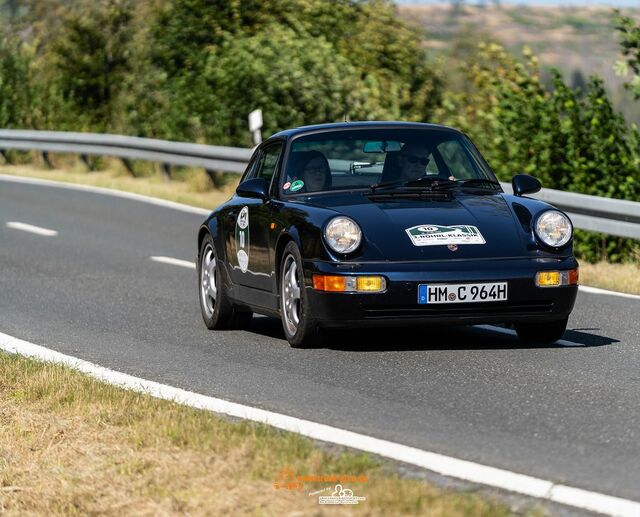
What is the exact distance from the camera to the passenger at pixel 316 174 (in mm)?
9711

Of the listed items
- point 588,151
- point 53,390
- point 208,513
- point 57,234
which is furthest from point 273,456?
point 57,234

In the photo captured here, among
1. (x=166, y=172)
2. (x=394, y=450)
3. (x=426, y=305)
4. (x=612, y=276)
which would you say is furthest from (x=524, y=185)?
(x=166, y=172)

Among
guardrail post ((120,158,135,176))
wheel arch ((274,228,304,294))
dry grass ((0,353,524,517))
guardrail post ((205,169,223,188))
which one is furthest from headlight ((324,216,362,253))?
guardrail post ((120,158,135,176))

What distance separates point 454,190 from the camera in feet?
31.7

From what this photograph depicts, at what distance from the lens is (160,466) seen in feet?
18.9

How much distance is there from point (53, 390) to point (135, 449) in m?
1.56

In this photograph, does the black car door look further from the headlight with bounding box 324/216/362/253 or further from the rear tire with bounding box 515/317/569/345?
the rear tire with bounding box 515/317/569/345

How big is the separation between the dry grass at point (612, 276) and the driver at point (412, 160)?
337 cm

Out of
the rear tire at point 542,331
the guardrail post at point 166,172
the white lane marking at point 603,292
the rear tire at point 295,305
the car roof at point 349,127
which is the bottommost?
the guardrail post at point 166,172

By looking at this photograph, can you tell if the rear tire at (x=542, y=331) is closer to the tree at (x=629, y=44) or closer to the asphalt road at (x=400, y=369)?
the asphalt road at (x=400, y=369)

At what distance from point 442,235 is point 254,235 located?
1.62 meters

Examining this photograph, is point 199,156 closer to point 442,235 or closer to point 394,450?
point 442,235

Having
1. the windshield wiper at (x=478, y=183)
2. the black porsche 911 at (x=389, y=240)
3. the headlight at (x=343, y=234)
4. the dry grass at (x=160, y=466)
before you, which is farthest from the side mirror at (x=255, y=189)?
the dry grass at (x=160, y=466)

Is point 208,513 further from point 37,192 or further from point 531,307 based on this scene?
point 37,192
